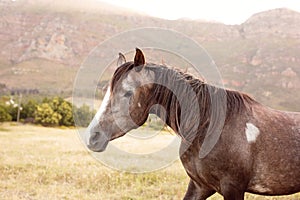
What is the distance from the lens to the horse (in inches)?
177

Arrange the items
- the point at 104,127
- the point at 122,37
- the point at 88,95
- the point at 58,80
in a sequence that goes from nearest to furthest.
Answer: the point at 104,127 < the point at 122,37 < the point at 88,95 < the point at 58,80

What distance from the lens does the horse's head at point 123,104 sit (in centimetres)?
439

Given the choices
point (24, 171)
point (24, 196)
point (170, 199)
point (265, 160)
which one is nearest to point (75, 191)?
point (24, 196)

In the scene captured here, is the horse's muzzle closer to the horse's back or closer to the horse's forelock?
the horse's forelock

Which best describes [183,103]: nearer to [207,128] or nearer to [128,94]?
[207,128]

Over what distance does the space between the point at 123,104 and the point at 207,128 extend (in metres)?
1.05

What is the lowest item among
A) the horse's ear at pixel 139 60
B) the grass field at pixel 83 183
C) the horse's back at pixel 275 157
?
the grass field at pixel 83 183

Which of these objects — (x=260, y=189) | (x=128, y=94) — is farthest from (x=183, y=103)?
(x=260, y=189)

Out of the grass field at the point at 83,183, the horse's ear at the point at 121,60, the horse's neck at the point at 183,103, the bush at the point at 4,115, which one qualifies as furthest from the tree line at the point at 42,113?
the horse's neck at the point at 183,103

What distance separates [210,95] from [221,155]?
731mm

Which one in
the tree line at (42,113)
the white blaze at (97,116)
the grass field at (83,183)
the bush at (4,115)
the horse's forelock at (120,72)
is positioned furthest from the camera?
the tree line at (42,113)

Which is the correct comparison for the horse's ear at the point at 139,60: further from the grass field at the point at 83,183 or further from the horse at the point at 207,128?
the grass field at the point at 83,183

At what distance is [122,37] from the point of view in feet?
17.4

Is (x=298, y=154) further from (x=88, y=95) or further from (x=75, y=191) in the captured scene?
(x=75, y=191)
